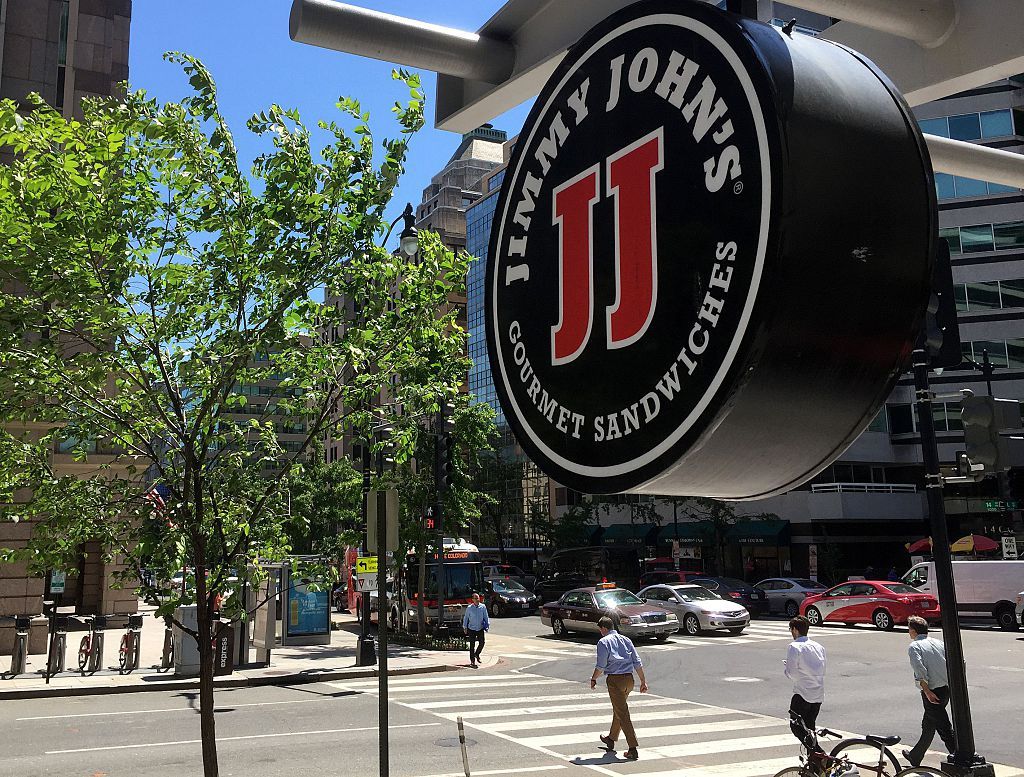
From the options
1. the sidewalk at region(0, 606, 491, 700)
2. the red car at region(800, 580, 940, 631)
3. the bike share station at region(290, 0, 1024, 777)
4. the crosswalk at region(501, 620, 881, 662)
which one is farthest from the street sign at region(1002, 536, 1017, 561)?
the bike share station at region(290, 0, 1024, 777)

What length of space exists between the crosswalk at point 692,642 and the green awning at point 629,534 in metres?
24.7

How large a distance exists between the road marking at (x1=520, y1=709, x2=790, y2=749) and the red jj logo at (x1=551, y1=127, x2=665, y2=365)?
11.5m

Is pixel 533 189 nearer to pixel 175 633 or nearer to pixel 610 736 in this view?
pixel 610 736

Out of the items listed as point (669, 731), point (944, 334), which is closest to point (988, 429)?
point (944, 334)

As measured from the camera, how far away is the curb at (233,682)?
16.8 m

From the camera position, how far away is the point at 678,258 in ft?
4.55

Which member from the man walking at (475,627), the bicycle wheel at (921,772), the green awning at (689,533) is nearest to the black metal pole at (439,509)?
the man walking at (475,627)

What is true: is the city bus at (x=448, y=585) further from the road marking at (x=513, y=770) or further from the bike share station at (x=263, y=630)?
the road marking at (x=513, y=770)

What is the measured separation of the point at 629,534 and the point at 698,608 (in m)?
29.1

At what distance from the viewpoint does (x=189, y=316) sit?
7.64 metres

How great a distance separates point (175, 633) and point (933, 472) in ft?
58.4

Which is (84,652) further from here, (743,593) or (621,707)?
(743,593)

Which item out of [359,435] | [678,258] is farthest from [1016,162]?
[359,435]

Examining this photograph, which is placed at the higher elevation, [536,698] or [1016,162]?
[1016,162]
